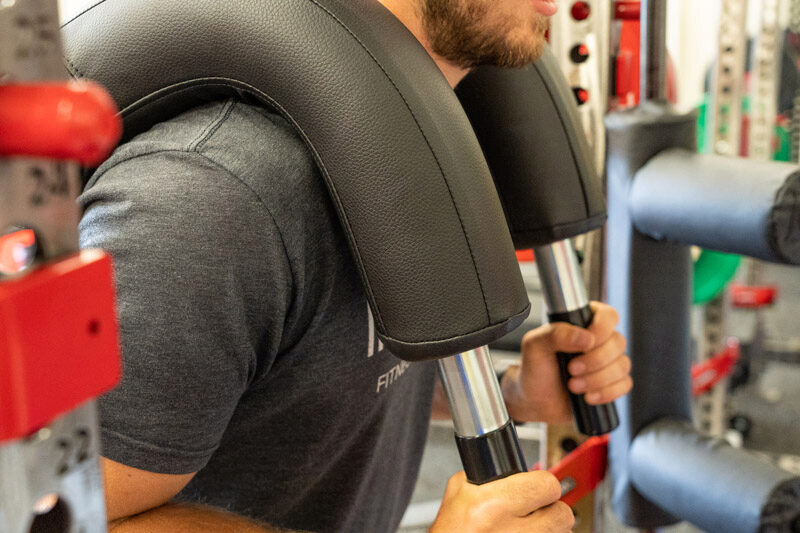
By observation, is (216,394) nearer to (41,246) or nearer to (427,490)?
(41,246)

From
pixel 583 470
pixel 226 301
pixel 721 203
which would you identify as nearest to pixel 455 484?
pixel 226 301

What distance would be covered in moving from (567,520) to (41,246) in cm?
50

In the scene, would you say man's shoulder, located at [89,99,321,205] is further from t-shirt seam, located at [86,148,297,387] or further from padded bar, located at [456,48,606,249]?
padded bar, located at [456,48,606,249]

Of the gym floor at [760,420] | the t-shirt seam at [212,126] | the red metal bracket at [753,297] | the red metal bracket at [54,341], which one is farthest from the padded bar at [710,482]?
the red metal bracket at [753,297]

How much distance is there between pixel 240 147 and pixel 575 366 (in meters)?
0.52

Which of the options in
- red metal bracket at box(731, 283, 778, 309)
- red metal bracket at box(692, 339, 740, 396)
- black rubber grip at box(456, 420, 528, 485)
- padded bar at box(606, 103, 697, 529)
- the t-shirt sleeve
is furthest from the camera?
red metal bracket at box(731, 283, 778, 309)

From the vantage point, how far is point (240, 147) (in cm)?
58

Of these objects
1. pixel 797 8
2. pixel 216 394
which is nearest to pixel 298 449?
pixel 216 394

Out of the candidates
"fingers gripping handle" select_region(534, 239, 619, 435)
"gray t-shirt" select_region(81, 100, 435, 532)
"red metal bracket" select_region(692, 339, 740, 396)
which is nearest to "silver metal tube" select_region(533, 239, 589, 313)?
"fingers gripping handle" select_region(534, 239, 619, 435)

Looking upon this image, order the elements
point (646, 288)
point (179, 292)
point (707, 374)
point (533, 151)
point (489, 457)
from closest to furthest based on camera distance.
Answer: point (179, 292) < point (489, 457) < point (533, 151) < point (646, 288) < point (707, 374)

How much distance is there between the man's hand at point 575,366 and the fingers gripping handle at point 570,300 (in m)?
0.01

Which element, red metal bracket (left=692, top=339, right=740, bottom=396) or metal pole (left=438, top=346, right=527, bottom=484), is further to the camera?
red metal bracket (left=692, top=339, right=740, bottom=396)

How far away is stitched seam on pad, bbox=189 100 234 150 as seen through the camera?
565mm

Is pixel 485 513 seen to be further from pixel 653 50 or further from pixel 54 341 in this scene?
pixel 653 50
